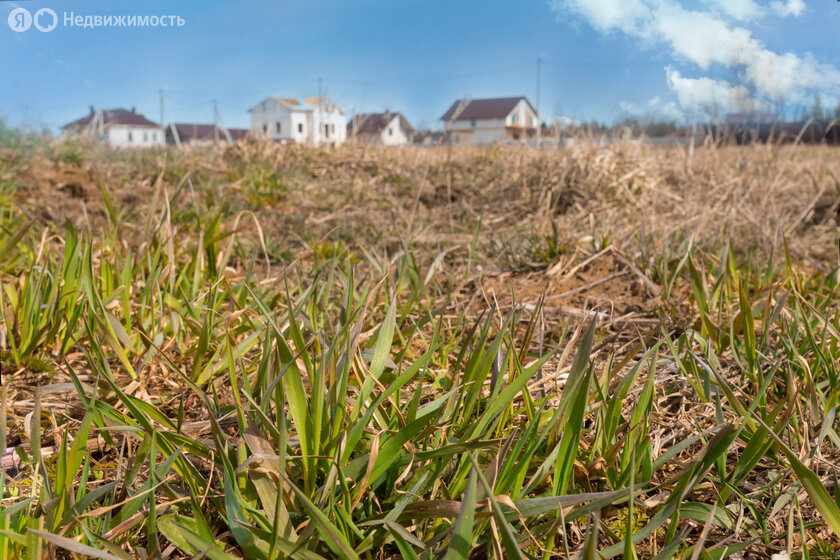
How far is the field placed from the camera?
0.93 metres

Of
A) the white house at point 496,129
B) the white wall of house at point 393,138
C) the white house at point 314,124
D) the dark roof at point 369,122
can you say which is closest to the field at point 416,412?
the white house at point 314,124

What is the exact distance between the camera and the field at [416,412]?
93cm

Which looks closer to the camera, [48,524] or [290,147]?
[48,524]

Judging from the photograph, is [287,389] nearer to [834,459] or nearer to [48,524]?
[48,524]

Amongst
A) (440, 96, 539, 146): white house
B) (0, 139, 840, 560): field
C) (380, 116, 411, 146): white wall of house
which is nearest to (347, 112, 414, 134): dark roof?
(380, 116, 411, 146): white wall of house

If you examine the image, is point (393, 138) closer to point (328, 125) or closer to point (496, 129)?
point (496, 129)

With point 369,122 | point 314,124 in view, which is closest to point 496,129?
point 369,122

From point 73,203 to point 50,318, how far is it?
9.46 ft

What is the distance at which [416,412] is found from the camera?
110cm

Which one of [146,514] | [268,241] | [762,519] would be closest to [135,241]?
[268,241]

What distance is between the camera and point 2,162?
186 inches

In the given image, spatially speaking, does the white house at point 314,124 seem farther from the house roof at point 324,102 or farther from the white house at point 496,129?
the white house at point 496,129

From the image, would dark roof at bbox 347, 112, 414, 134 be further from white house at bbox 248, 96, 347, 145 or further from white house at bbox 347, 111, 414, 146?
white house at bbox 248, 96, 347, 145

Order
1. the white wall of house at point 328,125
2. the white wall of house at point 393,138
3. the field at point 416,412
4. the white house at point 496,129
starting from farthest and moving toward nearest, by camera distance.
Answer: the white wall of house at point 393,138, the white house at point 496,129, the white wall of house at point 328,125, the field at point 416,412
